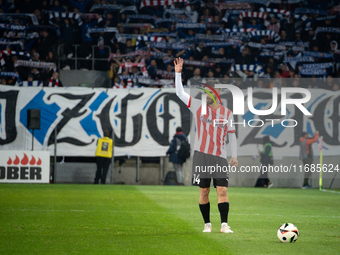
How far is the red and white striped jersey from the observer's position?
7301mm

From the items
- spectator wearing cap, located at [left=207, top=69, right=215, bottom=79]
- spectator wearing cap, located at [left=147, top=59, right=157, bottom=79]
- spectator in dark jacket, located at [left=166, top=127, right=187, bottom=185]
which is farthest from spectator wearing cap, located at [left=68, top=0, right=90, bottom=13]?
spectator in dark jacket, located at [left=166, top=127, right=187, bottom=185]

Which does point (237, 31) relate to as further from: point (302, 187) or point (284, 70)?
point (302, 187)

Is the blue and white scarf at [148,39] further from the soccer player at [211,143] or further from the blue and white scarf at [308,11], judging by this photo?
the soccer player at [211,143]

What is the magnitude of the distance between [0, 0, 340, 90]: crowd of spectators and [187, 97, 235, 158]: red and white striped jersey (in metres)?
13.3

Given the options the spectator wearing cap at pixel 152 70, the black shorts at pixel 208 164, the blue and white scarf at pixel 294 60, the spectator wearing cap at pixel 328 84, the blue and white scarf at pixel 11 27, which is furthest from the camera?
the blue and white scarf at pixel 294 60

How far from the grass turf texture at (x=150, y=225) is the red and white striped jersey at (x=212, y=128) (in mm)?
1233

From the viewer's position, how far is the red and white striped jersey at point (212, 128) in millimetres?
7301

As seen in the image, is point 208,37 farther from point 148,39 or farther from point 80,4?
point 80,4

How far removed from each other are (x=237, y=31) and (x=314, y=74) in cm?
406

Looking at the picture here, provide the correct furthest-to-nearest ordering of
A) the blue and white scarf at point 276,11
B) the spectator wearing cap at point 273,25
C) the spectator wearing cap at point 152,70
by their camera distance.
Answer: the blue and white scarf at point 276,11
the spectator wearing cap at point 273,25
the spectator wearing cap at point 152,70

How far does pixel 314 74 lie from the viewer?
74.5ft

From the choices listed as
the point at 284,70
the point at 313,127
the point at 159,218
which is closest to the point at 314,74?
the point at 284,70

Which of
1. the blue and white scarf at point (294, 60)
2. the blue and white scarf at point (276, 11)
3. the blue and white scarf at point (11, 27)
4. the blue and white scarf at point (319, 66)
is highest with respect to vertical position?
the blue and white scarf at point (276, 11)

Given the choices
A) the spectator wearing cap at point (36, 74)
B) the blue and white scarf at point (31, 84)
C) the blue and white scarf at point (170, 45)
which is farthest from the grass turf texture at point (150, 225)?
the blue and white scarf at point (170, 45)
